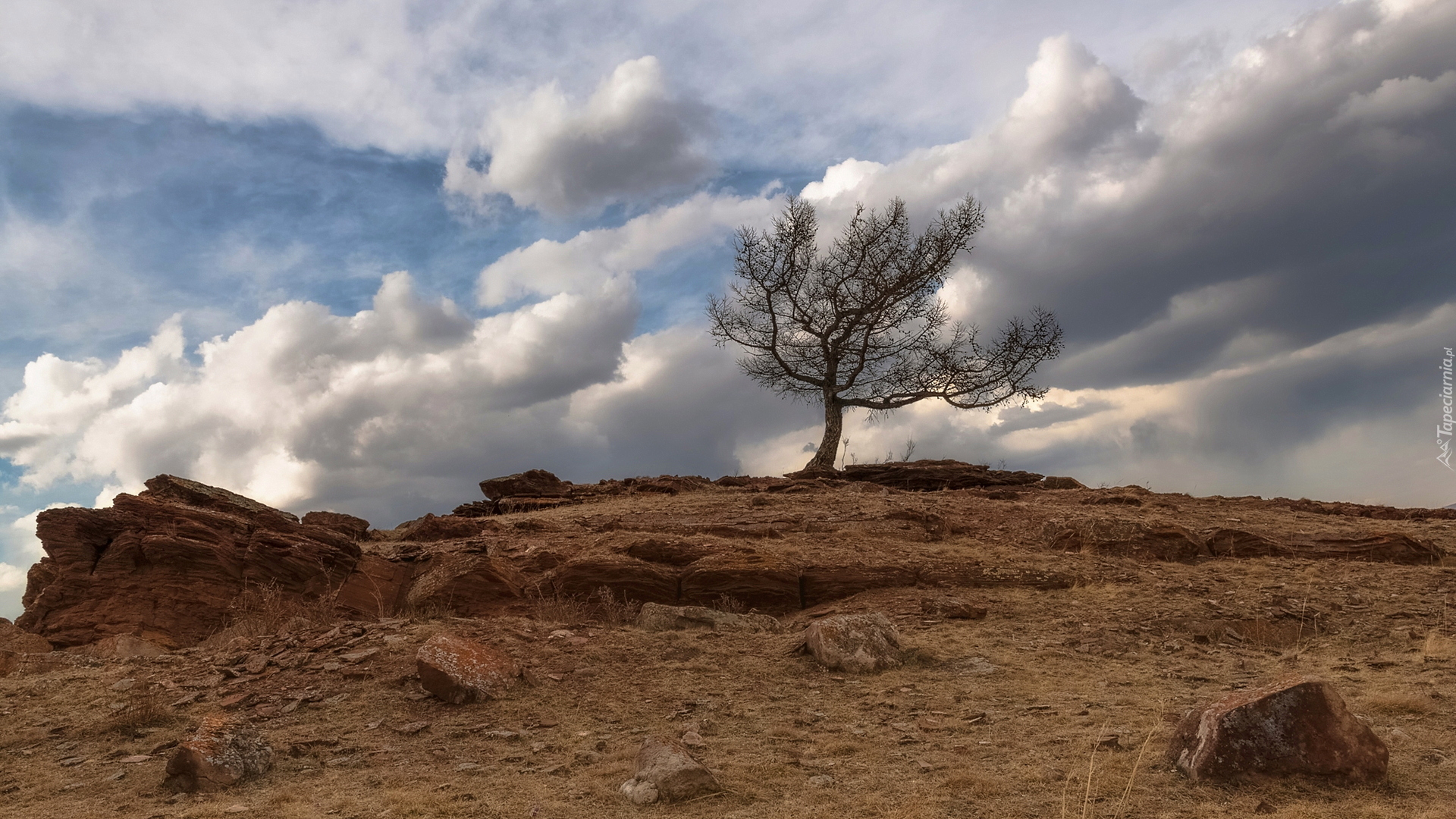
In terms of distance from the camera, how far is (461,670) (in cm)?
766

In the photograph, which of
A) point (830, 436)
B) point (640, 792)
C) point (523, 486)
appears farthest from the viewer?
point (830, 436)

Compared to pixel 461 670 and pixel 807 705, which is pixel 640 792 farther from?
pixel 461 670

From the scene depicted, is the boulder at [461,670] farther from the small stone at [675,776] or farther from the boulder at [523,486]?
the boulder at [523,486]

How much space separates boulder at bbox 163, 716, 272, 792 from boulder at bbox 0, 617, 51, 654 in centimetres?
512

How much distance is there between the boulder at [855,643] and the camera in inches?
338

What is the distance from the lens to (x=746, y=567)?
38.4ft

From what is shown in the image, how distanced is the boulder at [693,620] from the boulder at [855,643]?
1181 mm

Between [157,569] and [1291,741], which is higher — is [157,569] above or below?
above

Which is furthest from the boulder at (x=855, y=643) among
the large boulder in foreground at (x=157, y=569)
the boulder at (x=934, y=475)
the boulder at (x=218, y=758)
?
the boulder at (x=934, y=475)

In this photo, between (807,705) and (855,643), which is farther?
(855,643)

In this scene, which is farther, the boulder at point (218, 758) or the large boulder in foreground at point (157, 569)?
the large boulder in foreground at point (157, 569)

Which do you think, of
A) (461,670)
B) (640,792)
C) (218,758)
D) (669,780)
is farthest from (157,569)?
(669,780)

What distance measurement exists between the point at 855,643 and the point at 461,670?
12.8 feet

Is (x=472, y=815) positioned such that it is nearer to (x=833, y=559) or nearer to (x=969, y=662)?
(x=969, y=662)
